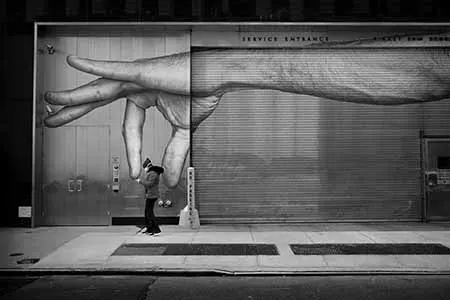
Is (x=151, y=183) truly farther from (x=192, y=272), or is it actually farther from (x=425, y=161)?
(x=425, y=161)

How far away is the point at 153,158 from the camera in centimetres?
1324

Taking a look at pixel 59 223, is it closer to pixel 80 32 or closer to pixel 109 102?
pixel 109 102

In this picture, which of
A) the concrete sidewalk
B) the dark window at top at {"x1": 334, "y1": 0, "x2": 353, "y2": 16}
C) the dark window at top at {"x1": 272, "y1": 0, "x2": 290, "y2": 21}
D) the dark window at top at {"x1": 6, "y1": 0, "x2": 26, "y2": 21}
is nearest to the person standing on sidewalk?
the concrete sidewalk

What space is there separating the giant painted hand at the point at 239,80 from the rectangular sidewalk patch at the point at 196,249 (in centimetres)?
335

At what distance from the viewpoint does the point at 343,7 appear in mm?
13117

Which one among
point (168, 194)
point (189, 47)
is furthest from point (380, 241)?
point (189, 47)

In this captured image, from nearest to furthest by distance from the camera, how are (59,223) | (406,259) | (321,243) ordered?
(406,259) < (321,243) < (59,223)

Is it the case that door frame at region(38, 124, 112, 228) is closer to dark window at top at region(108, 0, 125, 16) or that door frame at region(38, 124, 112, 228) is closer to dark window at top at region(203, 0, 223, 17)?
dark window at top at region(108, 0, 125, 16)

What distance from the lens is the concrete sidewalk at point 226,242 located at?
8242 mm

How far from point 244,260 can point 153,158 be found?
5.29 meters

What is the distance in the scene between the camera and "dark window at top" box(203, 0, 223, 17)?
13.0 m

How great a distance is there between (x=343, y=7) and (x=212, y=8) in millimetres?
3554

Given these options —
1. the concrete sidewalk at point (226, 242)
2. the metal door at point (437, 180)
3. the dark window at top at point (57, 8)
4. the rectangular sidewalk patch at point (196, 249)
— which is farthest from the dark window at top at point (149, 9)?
the metal door at point (437, 180)

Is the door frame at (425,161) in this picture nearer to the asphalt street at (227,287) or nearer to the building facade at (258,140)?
the building facade at (258,140)
